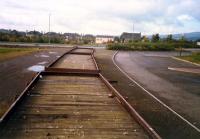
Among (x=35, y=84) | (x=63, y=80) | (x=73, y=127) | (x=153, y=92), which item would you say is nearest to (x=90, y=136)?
(x=73, y=127)

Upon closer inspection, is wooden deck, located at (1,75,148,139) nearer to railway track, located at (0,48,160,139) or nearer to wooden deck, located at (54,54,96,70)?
railway track, located at (0,48,160,139)

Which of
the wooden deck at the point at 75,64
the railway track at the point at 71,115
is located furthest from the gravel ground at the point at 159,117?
the wooden deck at the point at 75,64

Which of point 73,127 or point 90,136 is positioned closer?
point 90,136

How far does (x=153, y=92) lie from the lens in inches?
575

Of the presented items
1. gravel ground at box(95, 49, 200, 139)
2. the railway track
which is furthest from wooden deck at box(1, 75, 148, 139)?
gravel ground at box(95, 49, 200, 139)

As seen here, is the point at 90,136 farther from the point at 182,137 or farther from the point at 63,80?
the point at 63,80

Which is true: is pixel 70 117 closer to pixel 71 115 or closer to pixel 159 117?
pixel 71 115

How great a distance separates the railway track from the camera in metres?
6.30

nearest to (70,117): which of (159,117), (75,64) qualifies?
(159,117)

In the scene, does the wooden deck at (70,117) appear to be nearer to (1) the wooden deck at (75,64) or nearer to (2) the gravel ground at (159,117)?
(2) the gravel ground at (159,117)

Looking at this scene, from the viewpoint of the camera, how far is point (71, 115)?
24.8ft

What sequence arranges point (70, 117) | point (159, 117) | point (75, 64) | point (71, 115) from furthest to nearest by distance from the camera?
point (75, 64) < point (159, 117) < point (71, 115) < point (70, 117)

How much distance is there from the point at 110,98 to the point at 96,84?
8.78 ft

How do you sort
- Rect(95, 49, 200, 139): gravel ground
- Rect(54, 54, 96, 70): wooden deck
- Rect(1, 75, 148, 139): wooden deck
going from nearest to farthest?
1. Rect(1, 75, 148, 139): wooden deck
2. Rect(95, 49, 200, 139): gravel ground
3. Rect(54, 54, 96, 70): wooden deck
